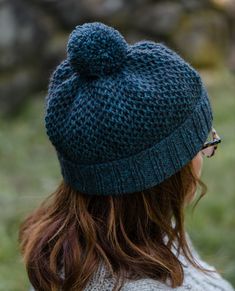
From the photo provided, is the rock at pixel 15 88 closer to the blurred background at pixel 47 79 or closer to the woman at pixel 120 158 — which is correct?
the blurred background at pixel 47 79

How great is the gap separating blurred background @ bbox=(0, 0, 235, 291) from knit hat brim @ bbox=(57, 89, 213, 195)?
154 centimetres

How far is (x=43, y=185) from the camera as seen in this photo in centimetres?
433

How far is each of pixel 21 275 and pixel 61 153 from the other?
1643 millimetres

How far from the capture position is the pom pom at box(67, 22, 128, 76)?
1.52 metres

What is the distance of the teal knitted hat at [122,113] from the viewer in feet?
4.97

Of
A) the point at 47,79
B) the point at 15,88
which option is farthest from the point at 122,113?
the point at 47,79

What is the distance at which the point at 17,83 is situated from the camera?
5.79 m

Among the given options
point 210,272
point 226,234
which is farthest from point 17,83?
point 210,272

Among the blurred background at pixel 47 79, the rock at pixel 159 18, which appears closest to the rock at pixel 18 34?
the blurred background at pixel 47 79

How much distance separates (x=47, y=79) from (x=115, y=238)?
4.54 metres

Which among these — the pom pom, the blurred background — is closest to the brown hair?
the pom pom

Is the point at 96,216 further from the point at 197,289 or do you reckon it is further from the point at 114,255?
the point at 197,289

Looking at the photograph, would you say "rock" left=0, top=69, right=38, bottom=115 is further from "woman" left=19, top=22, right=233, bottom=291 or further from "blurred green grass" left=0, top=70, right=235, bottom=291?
"woman" left=19, top=22, right=233, bottom=291

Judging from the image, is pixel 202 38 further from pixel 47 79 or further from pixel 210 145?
pixel 210 145
